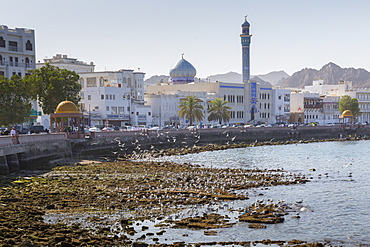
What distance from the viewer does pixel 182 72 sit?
11569cm

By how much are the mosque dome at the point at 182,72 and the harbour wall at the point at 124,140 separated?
33.5 meters

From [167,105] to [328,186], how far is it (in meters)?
63.8

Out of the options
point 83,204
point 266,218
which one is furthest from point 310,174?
point 83,204

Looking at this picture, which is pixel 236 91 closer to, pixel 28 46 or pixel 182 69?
pixel 182 69

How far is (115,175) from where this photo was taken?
34.6 m

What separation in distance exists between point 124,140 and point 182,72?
2369 inches

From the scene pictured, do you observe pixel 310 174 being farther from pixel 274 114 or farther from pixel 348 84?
pixel 348 84

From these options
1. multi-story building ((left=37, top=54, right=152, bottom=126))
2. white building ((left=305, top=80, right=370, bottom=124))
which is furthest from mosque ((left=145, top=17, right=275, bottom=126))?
white building ((left=305, top=80, right=370, bottom=124))

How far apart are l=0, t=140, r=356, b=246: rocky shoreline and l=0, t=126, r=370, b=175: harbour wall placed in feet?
8.37

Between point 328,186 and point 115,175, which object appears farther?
point 115,175

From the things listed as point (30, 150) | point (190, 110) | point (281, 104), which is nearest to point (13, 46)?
point (30, 150)

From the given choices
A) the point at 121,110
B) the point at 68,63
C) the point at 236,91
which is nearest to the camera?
the point at 121,110

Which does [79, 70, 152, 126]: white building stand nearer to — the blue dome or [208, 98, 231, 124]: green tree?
[208, 98, 231, 124]: green tree

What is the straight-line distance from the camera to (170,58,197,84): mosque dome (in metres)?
116
